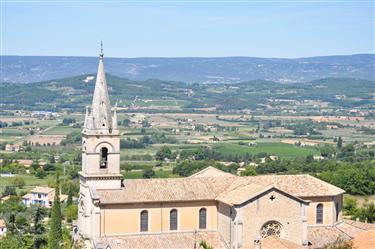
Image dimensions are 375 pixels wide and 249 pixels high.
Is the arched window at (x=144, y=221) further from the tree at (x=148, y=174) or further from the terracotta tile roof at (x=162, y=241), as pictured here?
the tree at (x=148, y=174)

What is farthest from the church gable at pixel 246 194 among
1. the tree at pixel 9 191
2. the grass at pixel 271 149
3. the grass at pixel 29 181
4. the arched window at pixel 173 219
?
the grass at pixel 271 149

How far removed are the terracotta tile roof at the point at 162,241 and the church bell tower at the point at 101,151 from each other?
3511 mm

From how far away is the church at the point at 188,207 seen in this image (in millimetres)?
44781

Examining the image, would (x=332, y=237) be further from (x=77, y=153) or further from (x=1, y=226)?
(x=77, y=153)

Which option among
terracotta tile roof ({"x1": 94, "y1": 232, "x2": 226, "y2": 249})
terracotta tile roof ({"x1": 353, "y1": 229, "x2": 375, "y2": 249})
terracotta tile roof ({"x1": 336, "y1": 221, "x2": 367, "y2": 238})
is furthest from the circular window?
terracotta tile roof ({"x1": 336, "y1": 221, "x2": 367, "y2": 238})

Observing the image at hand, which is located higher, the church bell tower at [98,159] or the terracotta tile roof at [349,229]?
the church bell tower at [98,159]

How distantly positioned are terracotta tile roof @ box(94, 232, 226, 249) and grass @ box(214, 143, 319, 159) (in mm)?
89101

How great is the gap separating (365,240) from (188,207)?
1078 cm

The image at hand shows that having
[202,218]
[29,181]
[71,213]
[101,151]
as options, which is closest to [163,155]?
[29,181]

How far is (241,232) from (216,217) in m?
3.47

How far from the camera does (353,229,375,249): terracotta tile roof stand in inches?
1583

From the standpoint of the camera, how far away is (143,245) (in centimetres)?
4497

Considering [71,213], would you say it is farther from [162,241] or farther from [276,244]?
[276,244]

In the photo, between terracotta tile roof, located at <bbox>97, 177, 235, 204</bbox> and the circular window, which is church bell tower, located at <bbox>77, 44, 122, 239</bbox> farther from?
the circular window
